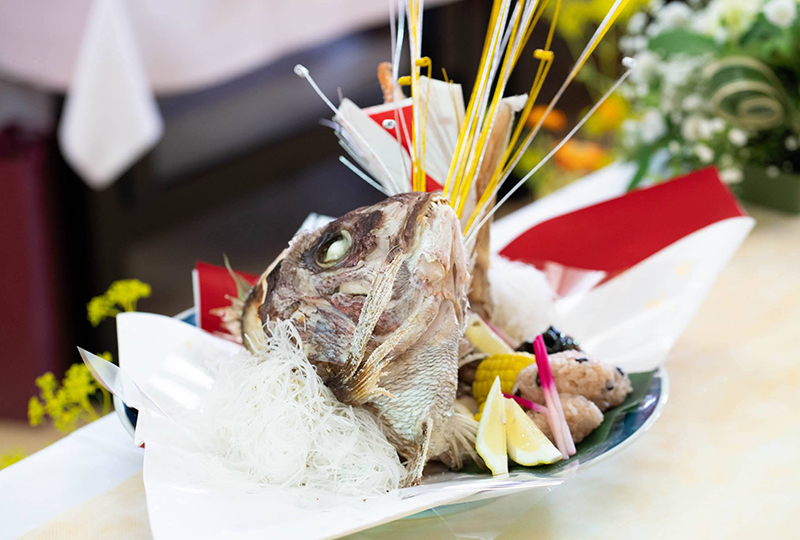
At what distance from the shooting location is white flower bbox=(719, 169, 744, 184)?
1.37 metres

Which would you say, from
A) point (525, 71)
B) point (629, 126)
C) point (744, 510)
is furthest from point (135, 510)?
point (525, 71)

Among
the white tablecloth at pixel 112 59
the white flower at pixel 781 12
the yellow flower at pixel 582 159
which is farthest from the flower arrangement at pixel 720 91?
the white tablecloth at pixel 112 59

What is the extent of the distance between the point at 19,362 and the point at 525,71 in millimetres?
2059

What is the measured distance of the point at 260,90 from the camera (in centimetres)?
221

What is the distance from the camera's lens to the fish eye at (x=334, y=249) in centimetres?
65

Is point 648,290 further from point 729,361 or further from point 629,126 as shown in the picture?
point 629,126

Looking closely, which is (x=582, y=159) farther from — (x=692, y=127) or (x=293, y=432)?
(x=293, y=432)

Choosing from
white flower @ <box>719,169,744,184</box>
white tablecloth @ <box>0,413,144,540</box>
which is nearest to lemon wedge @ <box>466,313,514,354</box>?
white tablecloth @ <box>0,413,144,540</box>

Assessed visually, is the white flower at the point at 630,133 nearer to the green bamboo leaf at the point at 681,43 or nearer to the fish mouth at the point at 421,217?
the green bamboo leaf at the point at 681,43

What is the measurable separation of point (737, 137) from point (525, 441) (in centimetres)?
94

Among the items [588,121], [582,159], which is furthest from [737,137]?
[588,121]

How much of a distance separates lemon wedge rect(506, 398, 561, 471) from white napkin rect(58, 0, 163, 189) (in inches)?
53.2

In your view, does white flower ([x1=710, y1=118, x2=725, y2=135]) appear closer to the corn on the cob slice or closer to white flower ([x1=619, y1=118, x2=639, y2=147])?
white flower ([x1=619, y1=118, x2=639, y2=147])

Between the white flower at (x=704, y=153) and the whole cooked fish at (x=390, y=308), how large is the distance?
0.89m
